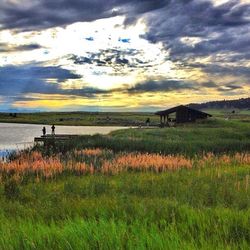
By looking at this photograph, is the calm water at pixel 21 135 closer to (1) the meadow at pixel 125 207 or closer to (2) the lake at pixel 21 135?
(2) the lake at pixel 21 135

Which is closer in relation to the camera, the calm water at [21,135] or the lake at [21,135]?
the lake at [21,135]

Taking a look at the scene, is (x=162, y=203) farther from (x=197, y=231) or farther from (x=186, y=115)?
(x=186, y=115)

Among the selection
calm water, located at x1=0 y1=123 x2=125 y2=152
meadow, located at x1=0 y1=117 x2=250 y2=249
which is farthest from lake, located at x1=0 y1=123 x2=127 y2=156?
meadow, located at x1=0 y1=117 x2=250 y2=249

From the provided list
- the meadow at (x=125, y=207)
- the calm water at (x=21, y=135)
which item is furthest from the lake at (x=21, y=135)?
the meadow at (x=125, y=207)

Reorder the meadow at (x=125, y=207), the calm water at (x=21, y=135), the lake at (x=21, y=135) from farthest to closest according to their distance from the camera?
the calm water at (x=21, y=135) < the lake at (x=21, y=135) < the meadow at (x=125, y=207)

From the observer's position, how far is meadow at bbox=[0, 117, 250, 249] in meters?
6.27

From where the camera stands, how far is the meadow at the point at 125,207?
627 centimetres

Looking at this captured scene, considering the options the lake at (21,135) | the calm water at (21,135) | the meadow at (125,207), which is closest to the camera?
the meadow at (125,207)

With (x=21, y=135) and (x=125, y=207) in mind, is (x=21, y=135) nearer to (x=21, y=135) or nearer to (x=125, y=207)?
(x=21, y=135)

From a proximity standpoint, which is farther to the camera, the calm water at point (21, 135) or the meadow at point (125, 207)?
the calm water at point (21, 135)

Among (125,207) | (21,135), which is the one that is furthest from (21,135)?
(125,207)

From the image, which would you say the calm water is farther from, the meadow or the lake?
the meadow

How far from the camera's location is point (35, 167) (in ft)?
60.4

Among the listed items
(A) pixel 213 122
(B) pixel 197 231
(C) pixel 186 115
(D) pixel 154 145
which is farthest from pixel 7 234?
(C) pixel 186 115
